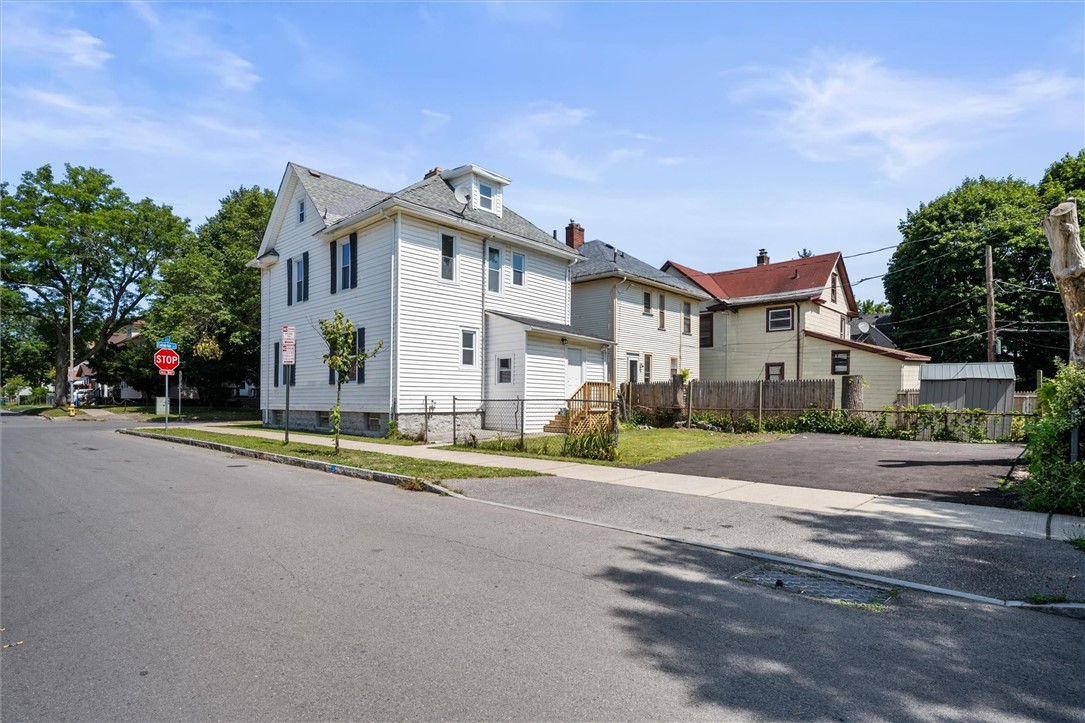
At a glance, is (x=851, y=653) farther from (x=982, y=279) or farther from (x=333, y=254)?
(x=982, y=279)

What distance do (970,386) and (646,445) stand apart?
41.3 feet

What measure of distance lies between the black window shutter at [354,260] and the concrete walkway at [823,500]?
932cm

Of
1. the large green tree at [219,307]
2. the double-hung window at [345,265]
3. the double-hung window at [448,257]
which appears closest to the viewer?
the double-hung window at [448,257]

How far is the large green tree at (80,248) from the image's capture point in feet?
132

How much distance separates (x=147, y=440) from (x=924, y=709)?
23.0 meters

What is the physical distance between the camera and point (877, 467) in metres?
12.4

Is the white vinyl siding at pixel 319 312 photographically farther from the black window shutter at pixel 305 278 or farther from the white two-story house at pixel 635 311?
the white two-story house at pixel 635 311

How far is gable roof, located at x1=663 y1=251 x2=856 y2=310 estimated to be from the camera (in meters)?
32.5

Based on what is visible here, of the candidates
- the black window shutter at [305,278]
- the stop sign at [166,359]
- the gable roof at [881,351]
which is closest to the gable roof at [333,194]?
the black window shutter at [305,278]

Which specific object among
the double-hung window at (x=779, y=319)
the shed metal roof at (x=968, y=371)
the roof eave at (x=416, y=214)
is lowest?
the shed metal roof at (x=968, y=371)

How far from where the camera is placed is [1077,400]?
7.92 metres

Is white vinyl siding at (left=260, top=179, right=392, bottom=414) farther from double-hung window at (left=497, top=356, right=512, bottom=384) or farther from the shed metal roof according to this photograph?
the shed metal roof

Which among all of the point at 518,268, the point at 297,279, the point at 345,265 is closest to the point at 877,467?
the point at 518,268

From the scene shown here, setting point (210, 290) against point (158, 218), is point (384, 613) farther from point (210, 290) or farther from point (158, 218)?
point (158, 218)
